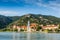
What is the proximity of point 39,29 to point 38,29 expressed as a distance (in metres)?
1.09

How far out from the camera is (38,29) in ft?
459

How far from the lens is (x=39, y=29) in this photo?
139 m
